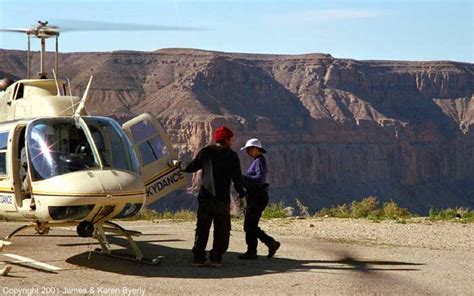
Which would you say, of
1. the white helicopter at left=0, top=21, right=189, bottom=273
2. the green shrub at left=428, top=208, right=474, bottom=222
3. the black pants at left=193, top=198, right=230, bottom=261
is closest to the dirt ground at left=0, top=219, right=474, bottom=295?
the black pants at left=193, top=198, right=230, bottom=261

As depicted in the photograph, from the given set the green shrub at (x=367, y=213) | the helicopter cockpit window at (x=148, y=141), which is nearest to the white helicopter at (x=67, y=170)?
the helicopter cockpit window at (x=148, y=141)

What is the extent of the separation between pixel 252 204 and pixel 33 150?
3.44 meters

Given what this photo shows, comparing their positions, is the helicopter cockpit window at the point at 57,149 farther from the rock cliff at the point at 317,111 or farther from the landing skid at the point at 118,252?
the rock cliff at the point at 317,111

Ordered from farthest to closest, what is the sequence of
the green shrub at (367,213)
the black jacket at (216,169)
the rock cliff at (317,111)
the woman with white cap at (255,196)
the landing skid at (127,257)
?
1. the rock cliff at (317,111)
2. the green shrub at (367,213)
3. the woman with white cap at (255,196)
4. the landing skid at (127,257)
5. the black jacket at (216,169)

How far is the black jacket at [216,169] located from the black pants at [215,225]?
0.37 ft

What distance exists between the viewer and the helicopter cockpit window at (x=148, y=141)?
16.2m

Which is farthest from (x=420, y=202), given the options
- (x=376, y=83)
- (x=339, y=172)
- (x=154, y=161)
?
(x=154, y=161)

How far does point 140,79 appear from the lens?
99.6 meters

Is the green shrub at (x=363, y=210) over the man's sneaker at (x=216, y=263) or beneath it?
beneath

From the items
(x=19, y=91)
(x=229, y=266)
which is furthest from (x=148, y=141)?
(x=229, y=266)

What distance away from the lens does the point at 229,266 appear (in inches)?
549

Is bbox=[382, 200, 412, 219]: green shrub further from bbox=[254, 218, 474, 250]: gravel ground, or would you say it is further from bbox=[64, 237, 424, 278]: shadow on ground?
bbox=[64, 237, 424, 278]: shadow on ground

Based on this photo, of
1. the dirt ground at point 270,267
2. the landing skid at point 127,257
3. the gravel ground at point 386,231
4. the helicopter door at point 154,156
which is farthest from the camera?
the gravel ground at point 386,231

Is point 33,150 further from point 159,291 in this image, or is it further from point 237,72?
point 237,72
